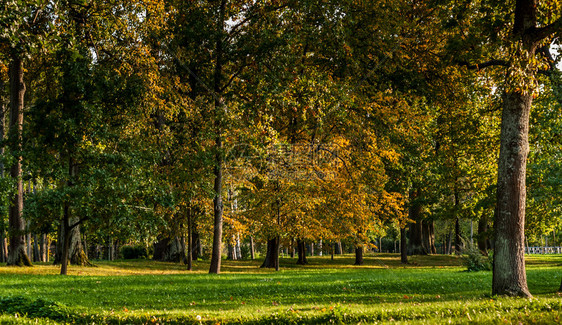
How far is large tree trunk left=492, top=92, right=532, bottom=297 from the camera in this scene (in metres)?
11.6

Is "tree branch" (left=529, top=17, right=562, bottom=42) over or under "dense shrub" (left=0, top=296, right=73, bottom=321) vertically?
over

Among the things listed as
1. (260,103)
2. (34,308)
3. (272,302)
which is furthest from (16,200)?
(272,302)

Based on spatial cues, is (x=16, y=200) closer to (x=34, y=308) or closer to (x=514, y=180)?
(x=34, y=308)

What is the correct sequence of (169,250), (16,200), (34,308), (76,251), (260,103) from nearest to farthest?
(34,308), (260,103), (16,200), (76,251), (169,250)

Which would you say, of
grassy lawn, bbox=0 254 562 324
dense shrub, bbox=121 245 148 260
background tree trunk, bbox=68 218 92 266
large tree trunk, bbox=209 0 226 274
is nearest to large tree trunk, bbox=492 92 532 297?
grassy lawn, bbox=0 254 562 324

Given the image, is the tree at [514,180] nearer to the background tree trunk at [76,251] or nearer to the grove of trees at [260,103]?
the grove of trees at [260,103]

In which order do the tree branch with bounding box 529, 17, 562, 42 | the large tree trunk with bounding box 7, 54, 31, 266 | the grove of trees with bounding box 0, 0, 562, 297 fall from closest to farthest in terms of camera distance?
the tree branch with bounding box 529, 17, 562, 42 < the grove of trees with bounding box 0, 0, 562, 297 < the large tree trunk with bounding box 7, 54, 31, 266

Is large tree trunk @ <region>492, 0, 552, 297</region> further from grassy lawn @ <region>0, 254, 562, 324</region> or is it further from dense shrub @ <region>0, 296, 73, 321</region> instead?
dense shrub @ <region>0, 296, 73, 321</region>

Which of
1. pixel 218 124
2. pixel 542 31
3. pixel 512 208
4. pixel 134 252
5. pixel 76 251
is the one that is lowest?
pixel 134 252

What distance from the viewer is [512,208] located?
1162 cm

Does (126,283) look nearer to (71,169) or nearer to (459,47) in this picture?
(71,169)

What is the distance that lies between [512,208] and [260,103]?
36.9 feet

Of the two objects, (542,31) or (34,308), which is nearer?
(34,308)

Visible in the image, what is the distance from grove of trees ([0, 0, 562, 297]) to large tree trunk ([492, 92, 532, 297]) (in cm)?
3
